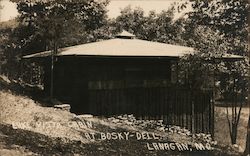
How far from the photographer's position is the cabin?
12039 mm

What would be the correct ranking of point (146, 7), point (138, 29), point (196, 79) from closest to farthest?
point (146, 7) < point (196, 79) < point (138, 29)

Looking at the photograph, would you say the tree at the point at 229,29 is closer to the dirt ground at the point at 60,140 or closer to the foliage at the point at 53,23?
the dirt ground at the point at 60,140

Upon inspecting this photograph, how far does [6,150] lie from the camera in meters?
7.25

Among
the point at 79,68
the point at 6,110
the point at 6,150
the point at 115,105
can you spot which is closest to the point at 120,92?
the point at 115,105

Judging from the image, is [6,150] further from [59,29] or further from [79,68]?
[79,68]

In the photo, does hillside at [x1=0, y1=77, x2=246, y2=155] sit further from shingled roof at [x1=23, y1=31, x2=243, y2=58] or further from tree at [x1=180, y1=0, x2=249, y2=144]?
shingled roof at [x1=23, y1=31, x2=243, y2=58]

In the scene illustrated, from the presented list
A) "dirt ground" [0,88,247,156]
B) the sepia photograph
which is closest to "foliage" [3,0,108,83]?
the sepia photograph

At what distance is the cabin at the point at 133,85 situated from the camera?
12039 millimetres

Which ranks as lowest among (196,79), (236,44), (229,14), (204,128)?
(204,128)

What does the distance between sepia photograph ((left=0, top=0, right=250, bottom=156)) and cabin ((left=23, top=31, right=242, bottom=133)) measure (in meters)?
0.03

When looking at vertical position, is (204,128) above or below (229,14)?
below

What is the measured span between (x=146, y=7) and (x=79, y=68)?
5.53 meters

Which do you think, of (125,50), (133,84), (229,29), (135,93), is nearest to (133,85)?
(133,84)

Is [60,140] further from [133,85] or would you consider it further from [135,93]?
[133,85]
